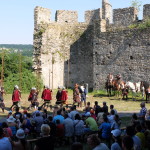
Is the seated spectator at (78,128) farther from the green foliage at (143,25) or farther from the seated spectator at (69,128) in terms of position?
the green foliage at (143,25)

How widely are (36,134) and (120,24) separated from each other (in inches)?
784

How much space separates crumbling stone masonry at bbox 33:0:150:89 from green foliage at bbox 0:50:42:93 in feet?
3.70

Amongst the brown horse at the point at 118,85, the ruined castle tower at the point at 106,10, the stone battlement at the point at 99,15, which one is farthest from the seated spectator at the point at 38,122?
the ruined castle tower at the point at 106,10

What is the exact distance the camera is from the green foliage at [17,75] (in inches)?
1167

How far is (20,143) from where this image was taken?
8.05m

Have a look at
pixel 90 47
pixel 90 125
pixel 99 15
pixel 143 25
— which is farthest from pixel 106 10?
pixel 90 125

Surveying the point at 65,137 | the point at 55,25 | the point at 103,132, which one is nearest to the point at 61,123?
the point at 65,137

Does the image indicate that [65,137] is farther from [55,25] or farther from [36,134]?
[55,25]

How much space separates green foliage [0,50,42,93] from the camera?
97.2ft

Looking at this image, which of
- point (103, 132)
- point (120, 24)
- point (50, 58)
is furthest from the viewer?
point (50, 58)

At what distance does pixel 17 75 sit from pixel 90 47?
7.81 metres

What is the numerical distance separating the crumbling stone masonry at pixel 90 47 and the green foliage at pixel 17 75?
1.13 metres

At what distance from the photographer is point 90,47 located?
32.2m

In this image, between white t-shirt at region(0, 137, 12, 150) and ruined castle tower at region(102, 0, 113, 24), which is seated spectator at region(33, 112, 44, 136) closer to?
white t-shirt at region(0, 137, 12, 150)
